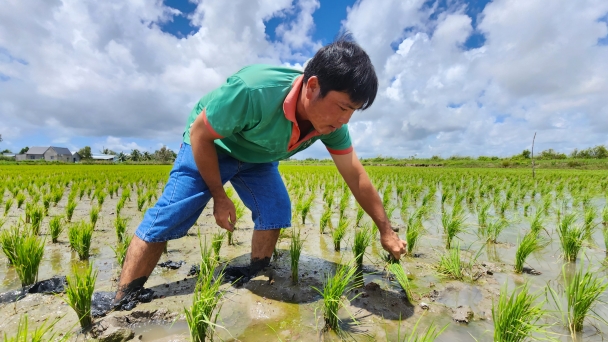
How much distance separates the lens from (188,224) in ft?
6.52

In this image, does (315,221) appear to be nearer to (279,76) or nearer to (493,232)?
(493,232)

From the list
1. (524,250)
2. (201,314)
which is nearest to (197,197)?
(201,314)

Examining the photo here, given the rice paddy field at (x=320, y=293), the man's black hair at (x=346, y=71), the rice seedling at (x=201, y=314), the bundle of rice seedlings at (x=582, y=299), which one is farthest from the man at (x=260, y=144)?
the bundle of rice seedlings at (x=582, y=299)

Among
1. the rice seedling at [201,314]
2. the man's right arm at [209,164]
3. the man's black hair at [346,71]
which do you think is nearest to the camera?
the rice seedling at [201,314]

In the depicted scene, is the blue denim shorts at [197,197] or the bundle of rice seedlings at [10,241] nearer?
the blue denim shorts at [197,197]

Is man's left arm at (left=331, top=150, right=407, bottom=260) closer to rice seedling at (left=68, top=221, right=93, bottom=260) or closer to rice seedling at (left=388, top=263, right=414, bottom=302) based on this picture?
rice seedling at (left=388, top=263, right=414, bottom=302)

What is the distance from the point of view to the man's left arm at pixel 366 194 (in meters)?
1.93

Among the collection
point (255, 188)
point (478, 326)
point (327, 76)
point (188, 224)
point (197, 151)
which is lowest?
point (478, 326)

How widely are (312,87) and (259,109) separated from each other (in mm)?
303

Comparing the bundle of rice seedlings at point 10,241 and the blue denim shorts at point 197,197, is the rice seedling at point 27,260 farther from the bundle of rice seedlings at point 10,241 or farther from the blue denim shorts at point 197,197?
the blue denim shorts at point 197,197

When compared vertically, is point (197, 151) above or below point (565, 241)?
above

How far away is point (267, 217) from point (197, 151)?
75cm

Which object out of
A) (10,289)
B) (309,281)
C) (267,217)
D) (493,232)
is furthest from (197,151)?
(493,232)

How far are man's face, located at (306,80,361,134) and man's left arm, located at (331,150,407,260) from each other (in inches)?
21.4
